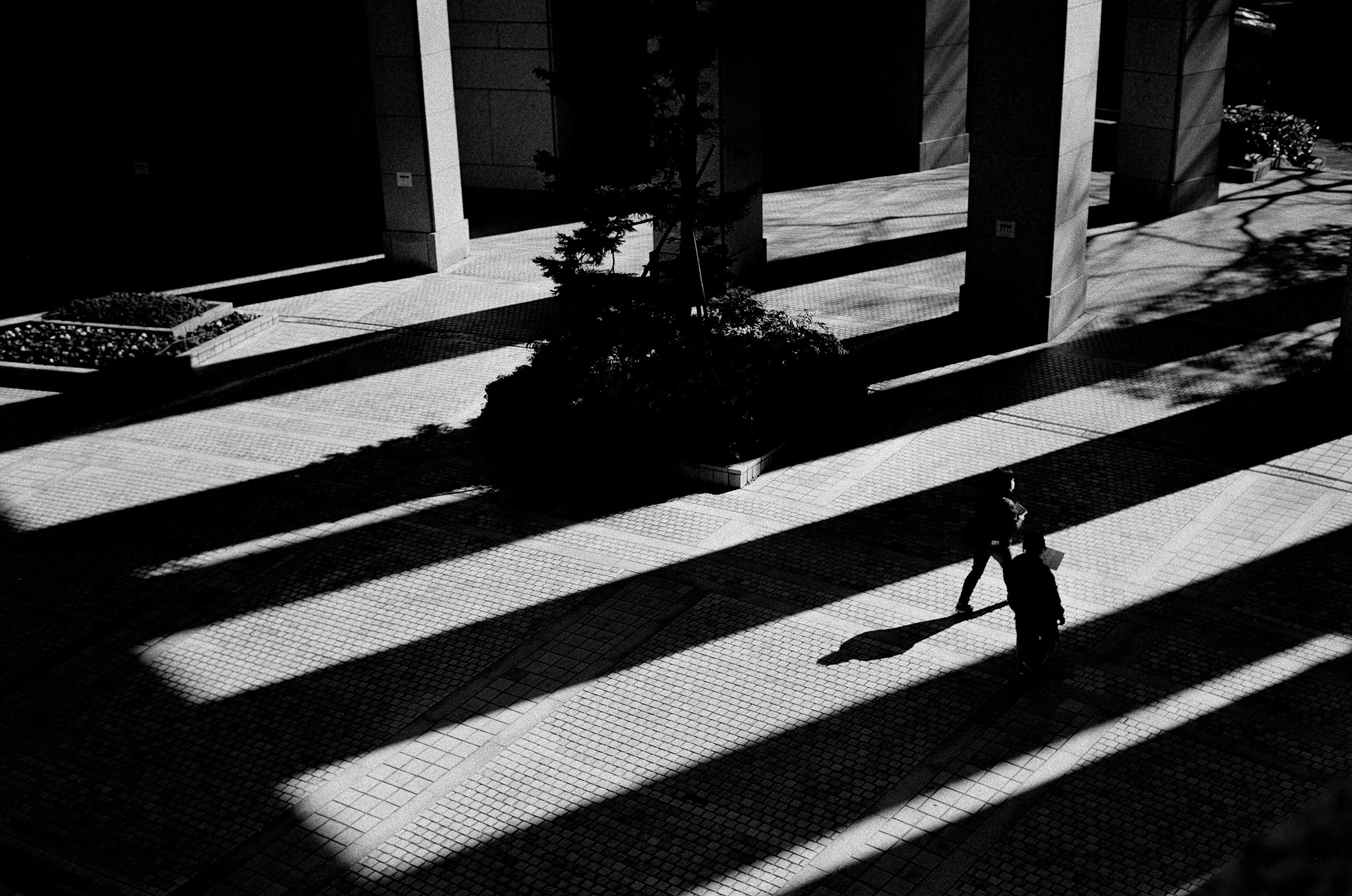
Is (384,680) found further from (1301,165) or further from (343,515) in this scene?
(1301,165)

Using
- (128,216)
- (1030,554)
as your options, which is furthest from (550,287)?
(1030,554)

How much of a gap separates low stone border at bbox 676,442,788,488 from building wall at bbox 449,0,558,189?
13699 mm

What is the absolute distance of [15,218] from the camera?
25969mm

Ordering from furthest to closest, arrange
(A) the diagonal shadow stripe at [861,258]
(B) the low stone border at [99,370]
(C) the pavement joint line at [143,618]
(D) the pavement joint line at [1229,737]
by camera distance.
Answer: (A) the diagonal shadow stripe at [861,258] → (B) the low stone border at [99,370] → (C) the pavement joint line at [143,618] → (D) the pavement joint line at [1229,737]

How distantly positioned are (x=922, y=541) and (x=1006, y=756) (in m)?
3.44

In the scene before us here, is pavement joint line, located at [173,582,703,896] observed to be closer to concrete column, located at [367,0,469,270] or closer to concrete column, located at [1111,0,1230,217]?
concrete column, located at [367,0,469,270]

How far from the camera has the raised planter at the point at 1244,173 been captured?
25.3 meters

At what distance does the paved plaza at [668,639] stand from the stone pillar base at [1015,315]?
15.5 inches

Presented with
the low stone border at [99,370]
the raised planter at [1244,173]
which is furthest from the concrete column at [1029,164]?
the low stone border at [99,370]

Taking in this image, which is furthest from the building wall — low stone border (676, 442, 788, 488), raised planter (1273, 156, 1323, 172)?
raised planter (1273, 156, 1323, 172)

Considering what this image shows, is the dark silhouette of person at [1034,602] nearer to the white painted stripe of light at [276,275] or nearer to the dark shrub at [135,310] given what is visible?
the dark shrub at [135,310]

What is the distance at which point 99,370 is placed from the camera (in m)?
17.1

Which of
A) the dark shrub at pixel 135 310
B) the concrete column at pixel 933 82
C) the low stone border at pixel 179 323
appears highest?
the concrete column at pixel 933 82

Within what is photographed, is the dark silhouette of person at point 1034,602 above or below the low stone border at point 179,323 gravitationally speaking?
below
